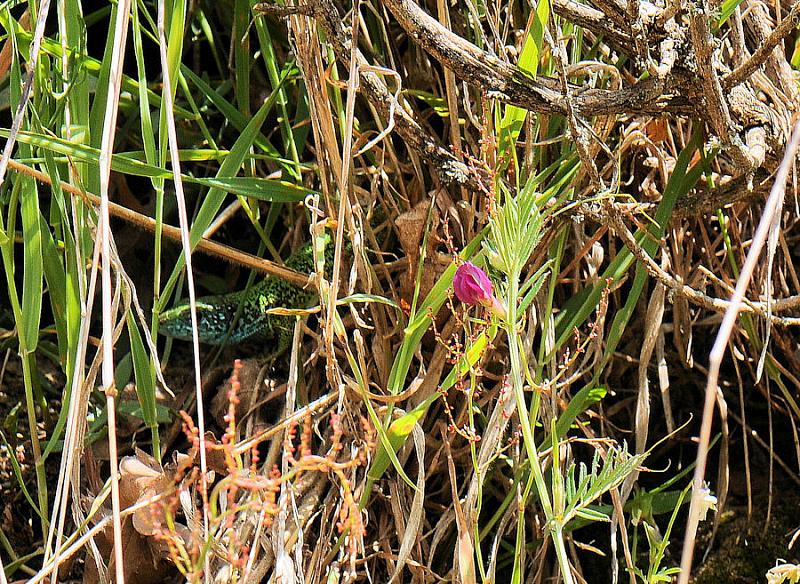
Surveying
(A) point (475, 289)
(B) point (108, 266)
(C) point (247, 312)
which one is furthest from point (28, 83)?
(C) point (247, 312)

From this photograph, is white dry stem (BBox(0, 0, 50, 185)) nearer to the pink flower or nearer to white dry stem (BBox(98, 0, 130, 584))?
white dry stem (BBox(98, 0, 130, 584))

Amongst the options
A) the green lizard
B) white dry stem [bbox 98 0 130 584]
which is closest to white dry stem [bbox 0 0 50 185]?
white dry stem [bbox 98 0 130 584]

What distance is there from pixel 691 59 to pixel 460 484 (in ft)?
2.49

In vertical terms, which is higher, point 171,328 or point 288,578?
point 171,328

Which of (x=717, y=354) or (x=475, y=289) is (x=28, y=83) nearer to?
(x=475, y=289)

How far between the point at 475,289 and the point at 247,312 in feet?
2.85

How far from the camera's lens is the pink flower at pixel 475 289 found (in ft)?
2.92

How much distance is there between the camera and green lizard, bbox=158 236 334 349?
1.64 meters

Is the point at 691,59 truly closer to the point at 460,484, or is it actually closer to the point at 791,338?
the point at 791,338

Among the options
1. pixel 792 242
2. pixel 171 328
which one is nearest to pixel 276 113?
pixel 171 328

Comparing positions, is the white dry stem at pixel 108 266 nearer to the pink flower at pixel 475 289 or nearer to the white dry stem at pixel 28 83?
the white dry stem at pixel 28 83

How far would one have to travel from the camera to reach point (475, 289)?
89 centimetres

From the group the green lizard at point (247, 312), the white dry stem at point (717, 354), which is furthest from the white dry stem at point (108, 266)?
the green lizard at point (247, 312)

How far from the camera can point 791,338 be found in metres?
1.49
